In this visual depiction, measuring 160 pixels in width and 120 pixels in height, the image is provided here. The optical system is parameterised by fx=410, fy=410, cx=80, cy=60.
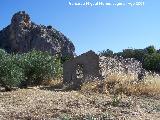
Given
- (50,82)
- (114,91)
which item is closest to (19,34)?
(50,82)

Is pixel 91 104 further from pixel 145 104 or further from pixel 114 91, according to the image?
pixel 114 91

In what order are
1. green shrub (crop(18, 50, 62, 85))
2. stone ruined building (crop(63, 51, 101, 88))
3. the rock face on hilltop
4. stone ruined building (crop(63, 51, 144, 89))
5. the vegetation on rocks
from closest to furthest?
stone ruined building (crop(63, 51, 144, 89)) < stone ruined building (crop(63, 51, 101, 88)) < the vegetation on rocks < green shrub (crop(18, 50, 62, 85)) < the rock face on hilltop

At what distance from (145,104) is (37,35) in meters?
42.1

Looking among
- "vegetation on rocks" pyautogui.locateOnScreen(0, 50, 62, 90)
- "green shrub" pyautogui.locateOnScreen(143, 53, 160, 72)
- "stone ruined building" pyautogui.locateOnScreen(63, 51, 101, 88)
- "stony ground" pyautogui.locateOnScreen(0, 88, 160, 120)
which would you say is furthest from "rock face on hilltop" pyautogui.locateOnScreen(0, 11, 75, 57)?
"stony ground" pyautogui.locateOnScreen(0, 88, 160, 120)

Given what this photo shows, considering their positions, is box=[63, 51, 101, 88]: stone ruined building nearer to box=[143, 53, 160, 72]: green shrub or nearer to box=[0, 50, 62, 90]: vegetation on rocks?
box=[0, 50, 62, 90]: vegetation on rocks

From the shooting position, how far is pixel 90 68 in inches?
998

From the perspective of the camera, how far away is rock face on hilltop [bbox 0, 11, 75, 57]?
54.0 m

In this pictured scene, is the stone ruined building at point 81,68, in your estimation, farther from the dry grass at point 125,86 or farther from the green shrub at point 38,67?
the dry grass at point 125,86

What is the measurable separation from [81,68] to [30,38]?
30304mm

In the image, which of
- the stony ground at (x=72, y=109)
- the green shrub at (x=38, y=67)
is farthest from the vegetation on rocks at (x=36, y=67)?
the stony ground at (x=72, y=109)

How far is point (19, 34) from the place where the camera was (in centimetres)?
5884

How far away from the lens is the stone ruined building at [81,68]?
2477cm

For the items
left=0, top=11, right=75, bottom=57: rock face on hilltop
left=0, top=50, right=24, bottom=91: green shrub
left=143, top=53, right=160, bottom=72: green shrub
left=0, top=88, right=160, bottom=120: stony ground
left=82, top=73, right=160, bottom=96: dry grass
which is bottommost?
left=0, top=88, right=160, bottom=120: stony ground

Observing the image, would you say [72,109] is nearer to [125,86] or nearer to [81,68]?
[125,86]
